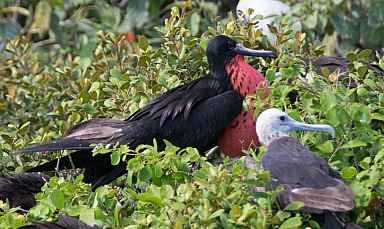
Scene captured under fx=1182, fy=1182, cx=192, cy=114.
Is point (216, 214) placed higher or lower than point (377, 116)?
lower

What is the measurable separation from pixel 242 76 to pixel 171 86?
319mm

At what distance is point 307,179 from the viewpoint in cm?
374

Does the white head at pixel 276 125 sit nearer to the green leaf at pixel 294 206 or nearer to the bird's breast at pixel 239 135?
the bird's breast at pixel 239 135

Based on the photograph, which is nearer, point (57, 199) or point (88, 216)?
point (88, 216)

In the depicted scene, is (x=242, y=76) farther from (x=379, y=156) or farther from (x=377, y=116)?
(x=379, y=156)

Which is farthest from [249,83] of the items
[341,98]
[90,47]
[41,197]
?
[90,47]

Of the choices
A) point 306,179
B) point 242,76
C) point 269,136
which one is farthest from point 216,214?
point 242,76

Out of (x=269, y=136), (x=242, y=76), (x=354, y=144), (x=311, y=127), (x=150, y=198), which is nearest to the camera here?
(x=150, y=198)

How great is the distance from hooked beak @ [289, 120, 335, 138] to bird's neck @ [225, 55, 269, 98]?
72 cm

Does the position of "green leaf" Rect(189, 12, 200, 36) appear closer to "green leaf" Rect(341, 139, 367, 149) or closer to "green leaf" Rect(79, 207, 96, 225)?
"green leaf" Rect(341, 139, 367, 149)

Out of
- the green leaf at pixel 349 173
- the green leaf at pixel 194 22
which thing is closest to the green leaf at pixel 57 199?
the green leaf at pixel 349 173

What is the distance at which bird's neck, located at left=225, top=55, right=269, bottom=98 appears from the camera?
502 centimetres

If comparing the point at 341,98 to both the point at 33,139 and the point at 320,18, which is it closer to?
the point at 33,139

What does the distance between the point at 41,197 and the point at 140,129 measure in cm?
89
